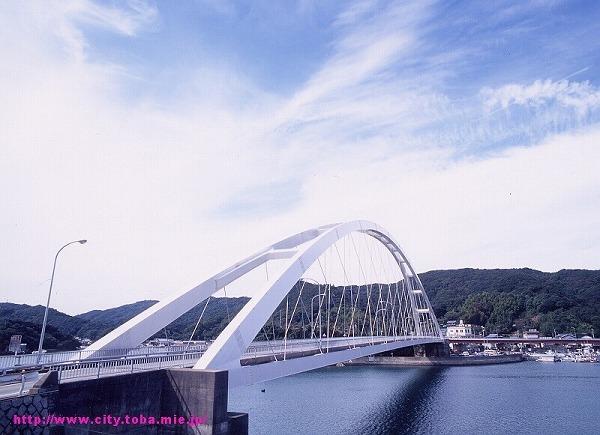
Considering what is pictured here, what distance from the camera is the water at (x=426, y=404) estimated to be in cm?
2386

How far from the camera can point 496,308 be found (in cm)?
10481

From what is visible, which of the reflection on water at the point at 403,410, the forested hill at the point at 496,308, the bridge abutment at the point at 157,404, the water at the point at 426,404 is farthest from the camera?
the forested hill at the point at 496,308

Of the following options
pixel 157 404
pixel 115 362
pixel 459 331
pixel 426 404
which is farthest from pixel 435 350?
pixel 115 362

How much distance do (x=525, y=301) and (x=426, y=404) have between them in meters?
87.5

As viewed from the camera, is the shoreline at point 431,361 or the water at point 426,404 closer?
the water at point 426,404

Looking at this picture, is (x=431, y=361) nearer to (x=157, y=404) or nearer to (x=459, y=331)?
(x=459, y=331)

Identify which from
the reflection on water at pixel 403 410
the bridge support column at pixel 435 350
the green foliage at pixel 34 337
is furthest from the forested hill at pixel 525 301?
the green foliage at pixel 34 337

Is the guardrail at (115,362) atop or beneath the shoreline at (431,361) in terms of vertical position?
atop

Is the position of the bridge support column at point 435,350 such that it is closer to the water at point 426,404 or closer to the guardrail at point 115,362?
the water at point 426,404

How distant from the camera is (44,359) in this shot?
41.8 feet

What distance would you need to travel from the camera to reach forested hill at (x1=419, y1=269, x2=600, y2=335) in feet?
314

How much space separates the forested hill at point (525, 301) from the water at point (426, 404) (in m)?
53.2

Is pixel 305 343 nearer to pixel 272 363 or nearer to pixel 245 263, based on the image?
pixel 245 263

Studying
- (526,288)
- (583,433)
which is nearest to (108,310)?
(526,288)
